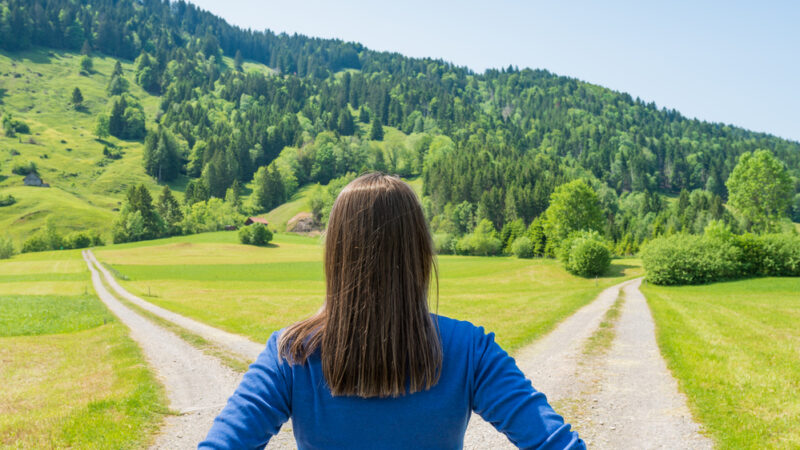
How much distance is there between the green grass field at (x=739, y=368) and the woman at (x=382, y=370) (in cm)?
899

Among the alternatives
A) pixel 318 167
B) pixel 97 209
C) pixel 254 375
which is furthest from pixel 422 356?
pixel 318 167

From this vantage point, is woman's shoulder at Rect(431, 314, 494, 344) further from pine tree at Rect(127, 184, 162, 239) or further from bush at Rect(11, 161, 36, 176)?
bush at Rect(11, 161, 36, 176)

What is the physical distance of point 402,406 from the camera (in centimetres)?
217

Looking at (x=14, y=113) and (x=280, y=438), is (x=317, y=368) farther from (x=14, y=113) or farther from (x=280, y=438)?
(x=14, y=113)

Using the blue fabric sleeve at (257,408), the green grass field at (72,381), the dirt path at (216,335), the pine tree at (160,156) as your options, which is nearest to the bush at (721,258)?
the dirt path at (216,335)

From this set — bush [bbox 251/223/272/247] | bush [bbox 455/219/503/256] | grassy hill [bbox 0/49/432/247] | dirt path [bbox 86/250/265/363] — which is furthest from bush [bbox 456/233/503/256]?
dirt path [bbox 86/250/265/363]

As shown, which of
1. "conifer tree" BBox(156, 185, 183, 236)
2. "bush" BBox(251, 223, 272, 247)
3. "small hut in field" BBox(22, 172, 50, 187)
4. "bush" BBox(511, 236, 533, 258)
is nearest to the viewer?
"bush" BBox(511, 236, 533, 258)

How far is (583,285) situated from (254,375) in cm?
6060

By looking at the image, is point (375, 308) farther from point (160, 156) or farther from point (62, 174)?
point (160, 156)

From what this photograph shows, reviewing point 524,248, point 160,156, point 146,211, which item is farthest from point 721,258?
point 160,156

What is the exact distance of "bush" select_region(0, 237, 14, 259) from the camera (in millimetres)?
85000

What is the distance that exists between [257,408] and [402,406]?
26.6 inches

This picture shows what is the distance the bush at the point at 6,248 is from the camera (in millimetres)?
85000

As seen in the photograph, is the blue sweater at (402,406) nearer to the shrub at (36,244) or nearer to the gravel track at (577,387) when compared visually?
the gravel track at (577,387)
